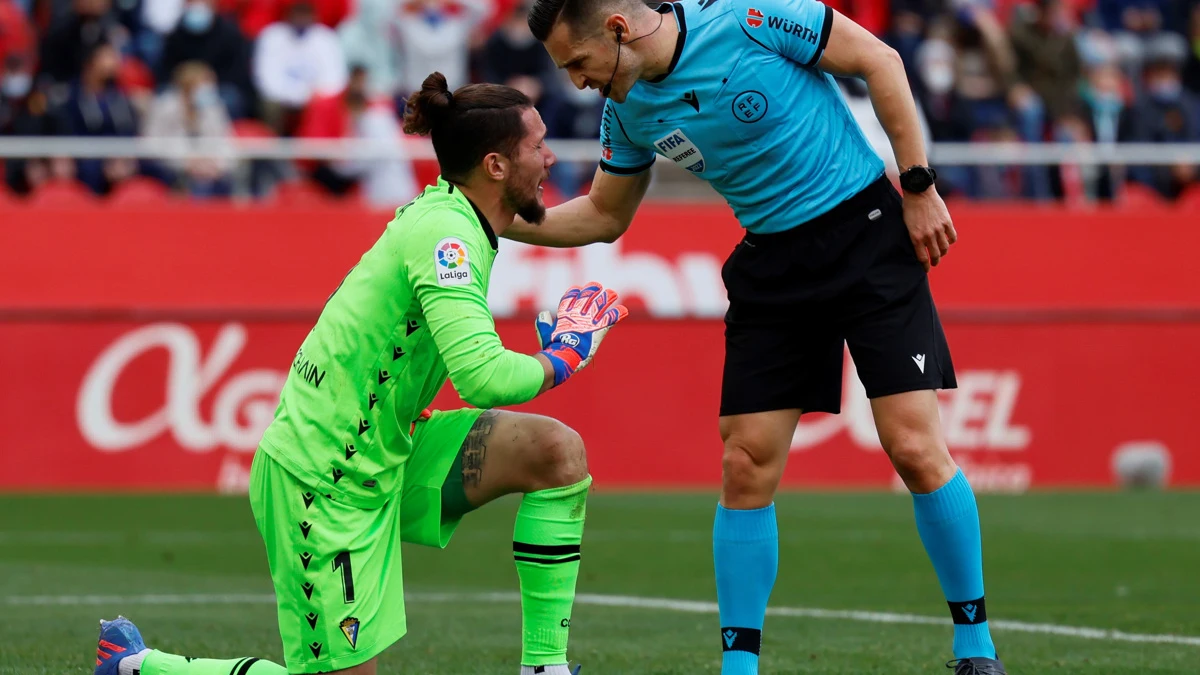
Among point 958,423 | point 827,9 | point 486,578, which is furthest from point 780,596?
point 958,423

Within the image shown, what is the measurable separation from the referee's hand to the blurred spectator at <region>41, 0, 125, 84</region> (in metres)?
11.7

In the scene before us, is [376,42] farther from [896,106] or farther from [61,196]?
[896,106]

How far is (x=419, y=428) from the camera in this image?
5.56 meters

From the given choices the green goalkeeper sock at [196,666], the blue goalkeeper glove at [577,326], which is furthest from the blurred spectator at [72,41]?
the blue goalkeeper glove at [577,326]

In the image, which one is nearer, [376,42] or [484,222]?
[484,222]

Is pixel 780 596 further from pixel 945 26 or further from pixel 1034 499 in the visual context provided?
pixel 945 26

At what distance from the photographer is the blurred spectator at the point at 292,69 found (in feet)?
53.8

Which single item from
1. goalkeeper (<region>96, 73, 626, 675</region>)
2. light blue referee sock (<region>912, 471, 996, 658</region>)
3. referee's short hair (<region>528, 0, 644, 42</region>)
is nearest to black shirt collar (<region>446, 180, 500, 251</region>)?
goalkeeper (<region>96, 73, 626, 675</region>)

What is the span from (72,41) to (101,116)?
40.8 inches

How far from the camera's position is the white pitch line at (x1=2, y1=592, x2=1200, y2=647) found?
751 centimetres

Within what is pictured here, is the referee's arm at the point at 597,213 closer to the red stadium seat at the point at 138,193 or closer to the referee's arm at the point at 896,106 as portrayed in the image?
the referee's arm at the point at 896,106

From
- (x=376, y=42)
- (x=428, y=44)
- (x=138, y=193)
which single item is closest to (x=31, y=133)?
(x=138, y=193)

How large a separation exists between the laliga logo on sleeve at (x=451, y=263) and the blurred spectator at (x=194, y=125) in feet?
35.8

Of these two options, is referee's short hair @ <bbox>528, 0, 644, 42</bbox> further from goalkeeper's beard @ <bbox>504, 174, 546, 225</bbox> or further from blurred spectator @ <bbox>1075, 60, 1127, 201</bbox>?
blurred spectator @ <bbox>1075, 60, 1127, 201</bbox>
